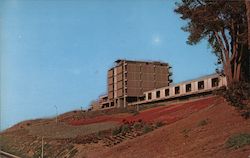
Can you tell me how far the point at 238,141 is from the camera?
678 inches

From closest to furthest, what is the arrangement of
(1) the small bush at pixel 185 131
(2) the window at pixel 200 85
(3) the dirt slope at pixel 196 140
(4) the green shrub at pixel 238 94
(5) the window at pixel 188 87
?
(3) the dirt slope at pixel 196 140 → (1) the small bush at pixel 185 131 → (4) the green shrub at pixel 238 94 → (2) the window at pixel 200 85 → (5) the window at pixel 188 87

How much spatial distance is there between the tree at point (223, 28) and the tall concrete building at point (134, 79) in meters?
83.7

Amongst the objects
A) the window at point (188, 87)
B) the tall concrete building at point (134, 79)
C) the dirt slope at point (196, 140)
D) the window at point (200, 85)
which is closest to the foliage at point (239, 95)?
the dirt slope at point (196, 140)

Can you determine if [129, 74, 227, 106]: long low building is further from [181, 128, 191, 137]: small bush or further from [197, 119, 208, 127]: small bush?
[181, 128, 191, 137]: small bush

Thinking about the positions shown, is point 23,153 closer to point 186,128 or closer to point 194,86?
point 186,128

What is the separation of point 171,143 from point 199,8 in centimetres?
1009

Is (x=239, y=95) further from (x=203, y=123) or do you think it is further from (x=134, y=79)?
(x=134, y=79)

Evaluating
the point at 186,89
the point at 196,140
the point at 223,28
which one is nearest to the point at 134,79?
the point at 186,89

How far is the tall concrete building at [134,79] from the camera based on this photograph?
116 metres

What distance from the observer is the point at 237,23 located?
92.3 ft

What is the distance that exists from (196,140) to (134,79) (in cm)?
9473

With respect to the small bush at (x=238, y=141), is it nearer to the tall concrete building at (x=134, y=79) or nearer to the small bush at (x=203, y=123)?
the small bush at (x=203, y=123)

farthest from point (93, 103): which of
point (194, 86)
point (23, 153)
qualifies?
point (23, 153)

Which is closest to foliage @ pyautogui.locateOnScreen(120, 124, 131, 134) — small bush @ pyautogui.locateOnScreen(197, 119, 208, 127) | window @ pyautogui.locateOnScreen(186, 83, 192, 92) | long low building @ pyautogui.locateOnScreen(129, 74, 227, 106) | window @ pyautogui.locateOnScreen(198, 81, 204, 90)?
small bush @ pyautogui.locateOnScreen(197, 119, 208, 127)
